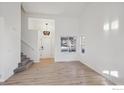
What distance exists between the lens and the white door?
11.6 metres

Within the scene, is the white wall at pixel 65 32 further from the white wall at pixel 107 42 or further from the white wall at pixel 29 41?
the white wall at pixel 107 42

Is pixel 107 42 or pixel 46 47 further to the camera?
pixel 46 47

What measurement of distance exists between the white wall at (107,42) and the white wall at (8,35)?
3957mm

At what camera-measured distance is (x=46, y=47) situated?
1183 centimetres

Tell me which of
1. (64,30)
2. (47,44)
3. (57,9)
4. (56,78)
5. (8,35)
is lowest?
(56,78)

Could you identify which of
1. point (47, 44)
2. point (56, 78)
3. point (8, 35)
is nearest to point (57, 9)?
point (8, 35)

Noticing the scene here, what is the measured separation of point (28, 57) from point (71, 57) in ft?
10.7

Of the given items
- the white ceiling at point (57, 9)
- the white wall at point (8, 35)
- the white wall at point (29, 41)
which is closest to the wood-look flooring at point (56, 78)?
the white wall at point (8, 35)

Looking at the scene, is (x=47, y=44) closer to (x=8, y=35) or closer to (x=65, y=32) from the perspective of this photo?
(x=65, y=32)

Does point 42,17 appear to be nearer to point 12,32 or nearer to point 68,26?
point 68,26

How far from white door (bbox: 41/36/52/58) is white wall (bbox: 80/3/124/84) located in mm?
5444

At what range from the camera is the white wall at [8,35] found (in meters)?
4.21

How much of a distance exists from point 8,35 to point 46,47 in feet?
23.2
